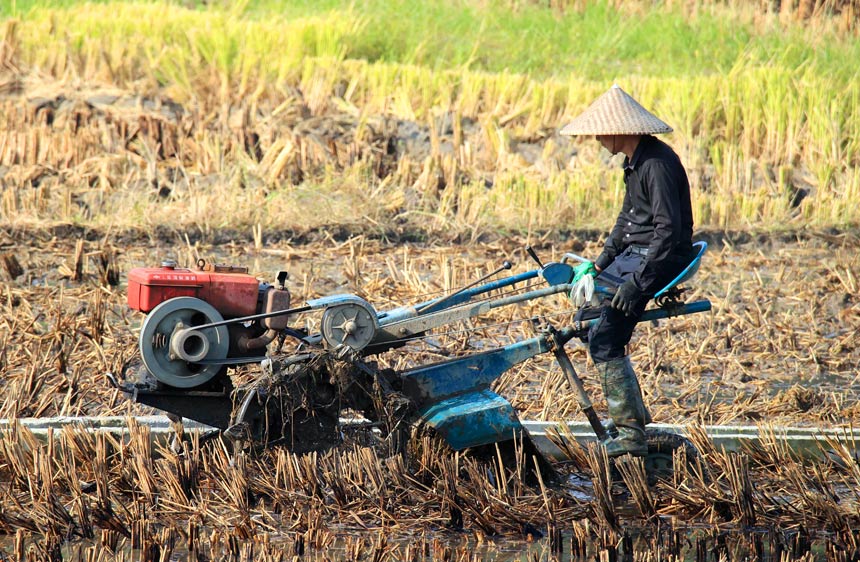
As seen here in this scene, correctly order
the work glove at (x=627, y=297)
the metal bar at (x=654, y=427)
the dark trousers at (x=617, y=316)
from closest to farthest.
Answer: the work glove at (x=627, y=297) < the dark trousers at (x=617, y=316) < the metal bar at (x=654, y=427)

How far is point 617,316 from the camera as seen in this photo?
518 centimetres

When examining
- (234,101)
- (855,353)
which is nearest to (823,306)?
(855,353)

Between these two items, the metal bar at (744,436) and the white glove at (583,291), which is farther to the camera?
the metal bar at (744,436)

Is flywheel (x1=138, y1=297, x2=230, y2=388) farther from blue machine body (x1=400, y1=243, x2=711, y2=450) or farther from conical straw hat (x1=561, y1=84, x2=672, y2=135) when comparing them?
conical straw hat (x1=561, y1=84, x2=672, y2=135)

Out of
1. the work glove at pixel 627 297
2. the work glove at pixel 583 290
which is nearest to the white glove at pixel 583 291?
the work glove at pixel 583 290

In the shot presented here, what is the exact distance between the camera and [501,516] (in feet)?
16.2

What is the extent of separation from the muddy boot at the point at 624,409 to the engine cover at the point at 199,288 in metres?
1.68

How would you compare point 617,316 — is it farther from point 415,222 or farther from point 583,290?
point 415,222

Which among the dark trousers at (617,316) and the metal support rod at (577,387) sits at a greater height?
the dark trousers at (617,316)

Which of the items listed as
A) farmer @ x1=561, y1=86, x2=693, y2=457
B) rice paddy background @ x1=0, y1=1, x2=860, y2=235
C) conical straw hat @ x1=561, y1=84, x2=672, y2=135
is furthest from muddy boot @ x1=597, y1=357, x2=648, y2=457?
rice paddy background @ x1=0, y1=1, x2=860, y2=235

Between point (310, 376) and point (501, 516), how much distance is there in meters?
1.03

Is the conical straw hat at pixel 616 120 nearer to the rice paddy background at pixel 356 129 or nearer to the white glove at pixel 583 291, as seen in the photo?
the white glove at pixel 583 291

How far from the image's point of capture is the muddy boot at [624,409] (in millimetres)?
5293

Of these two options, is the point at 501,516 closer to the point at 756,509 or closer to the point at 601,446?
the point at 601,446
